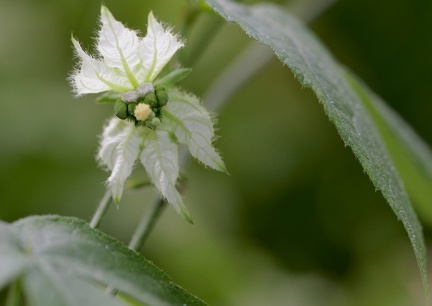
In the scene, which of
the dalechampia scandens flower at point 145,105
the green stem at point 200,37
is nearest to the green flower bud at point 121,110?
the dalechampia scandens flower at point 145,105

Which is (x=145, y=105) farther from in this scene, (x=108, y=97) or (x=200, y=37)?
(x=200, y=37)

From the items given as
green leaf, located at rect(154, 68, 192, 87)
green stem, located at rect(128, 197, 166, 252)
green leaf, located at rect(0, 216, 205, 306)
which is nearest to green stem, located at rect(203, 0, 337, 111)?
green stem, located at rect(128, 197, 166, 252)

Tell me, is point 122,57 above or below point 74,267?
above

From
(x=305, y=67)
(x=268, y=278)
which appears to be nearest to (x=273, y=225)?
(x=268, y=278)

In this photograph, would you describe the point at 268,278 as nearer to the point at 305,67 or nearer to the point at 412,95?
the point at 412,95

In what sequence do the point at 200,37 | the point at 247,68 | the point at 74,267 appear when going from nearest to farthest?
the point at 74,267 → the point at 200,37 → the point at 247,68

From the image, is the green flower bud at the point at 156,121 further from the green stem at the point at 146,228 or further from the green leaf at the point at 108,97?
the green stem at the point at 146,228

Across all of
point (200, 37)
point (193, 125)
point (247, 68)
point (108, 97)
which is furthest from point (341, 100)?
point (247, 68)
